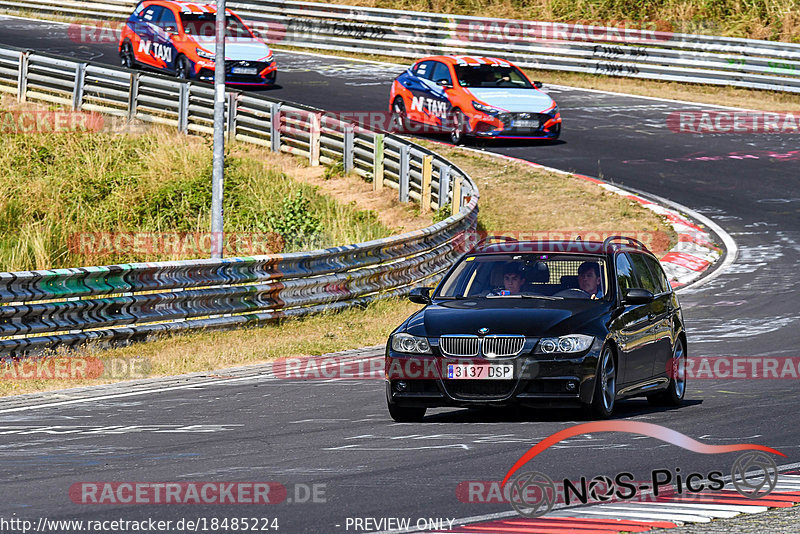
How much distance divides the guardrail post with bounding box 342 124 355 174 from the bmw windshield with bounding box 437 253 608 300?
17.4m

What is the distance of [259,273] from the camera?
16953mm

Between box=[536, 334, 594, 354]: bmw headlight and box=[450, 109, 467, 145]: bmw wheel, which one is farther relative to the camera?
box=[450, 109, 467, 145]: bmw wheel

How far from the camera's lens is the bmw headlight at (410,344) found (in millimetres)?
10328

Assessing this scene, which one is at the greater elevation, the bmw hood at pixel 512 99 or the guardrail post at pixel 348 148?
the bmw hood at pixel 512 99

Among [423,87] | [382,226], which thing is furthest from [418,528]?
[423,87]

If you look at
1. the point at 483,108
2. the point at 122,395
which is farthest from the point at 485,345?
the point at 483,108

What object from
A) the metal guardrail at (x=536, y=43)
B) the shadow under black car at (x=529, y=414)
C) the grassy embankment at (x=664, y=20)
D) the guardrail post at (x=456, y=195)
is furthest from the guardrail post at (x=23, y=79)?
the shadow under black car at (x=529, y=414)

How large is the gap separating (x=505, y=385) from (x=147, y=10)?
1100 inches

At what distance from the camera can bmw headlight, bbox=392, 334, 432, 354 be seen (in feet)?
33.9

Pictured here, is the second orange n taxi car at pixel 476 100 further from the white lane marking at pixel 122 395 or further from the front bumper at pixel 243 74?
the white lane marking at pixel 122 395

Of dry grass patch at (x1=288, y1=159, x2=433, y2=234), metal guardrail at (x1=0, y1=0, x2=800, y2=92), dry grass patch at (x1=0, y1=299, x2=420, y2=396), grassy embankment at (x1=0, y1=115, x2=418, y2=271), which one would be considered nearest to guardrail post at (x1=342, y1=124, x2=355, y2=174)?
dry grass patch at (x1=288, y1=159, x2=433, y2=234)

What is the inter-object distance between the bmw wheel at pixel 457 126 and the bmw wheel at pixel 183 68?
8.02 meters

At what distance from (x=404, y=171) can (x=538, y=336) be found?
1701cm

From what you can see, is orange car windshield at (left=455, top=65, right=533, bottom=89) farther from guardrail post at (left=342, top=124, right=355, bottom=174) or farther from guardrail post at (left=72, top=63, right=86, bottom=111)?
guardrail post at (left=72, top=63, right=86, bottom=111)
